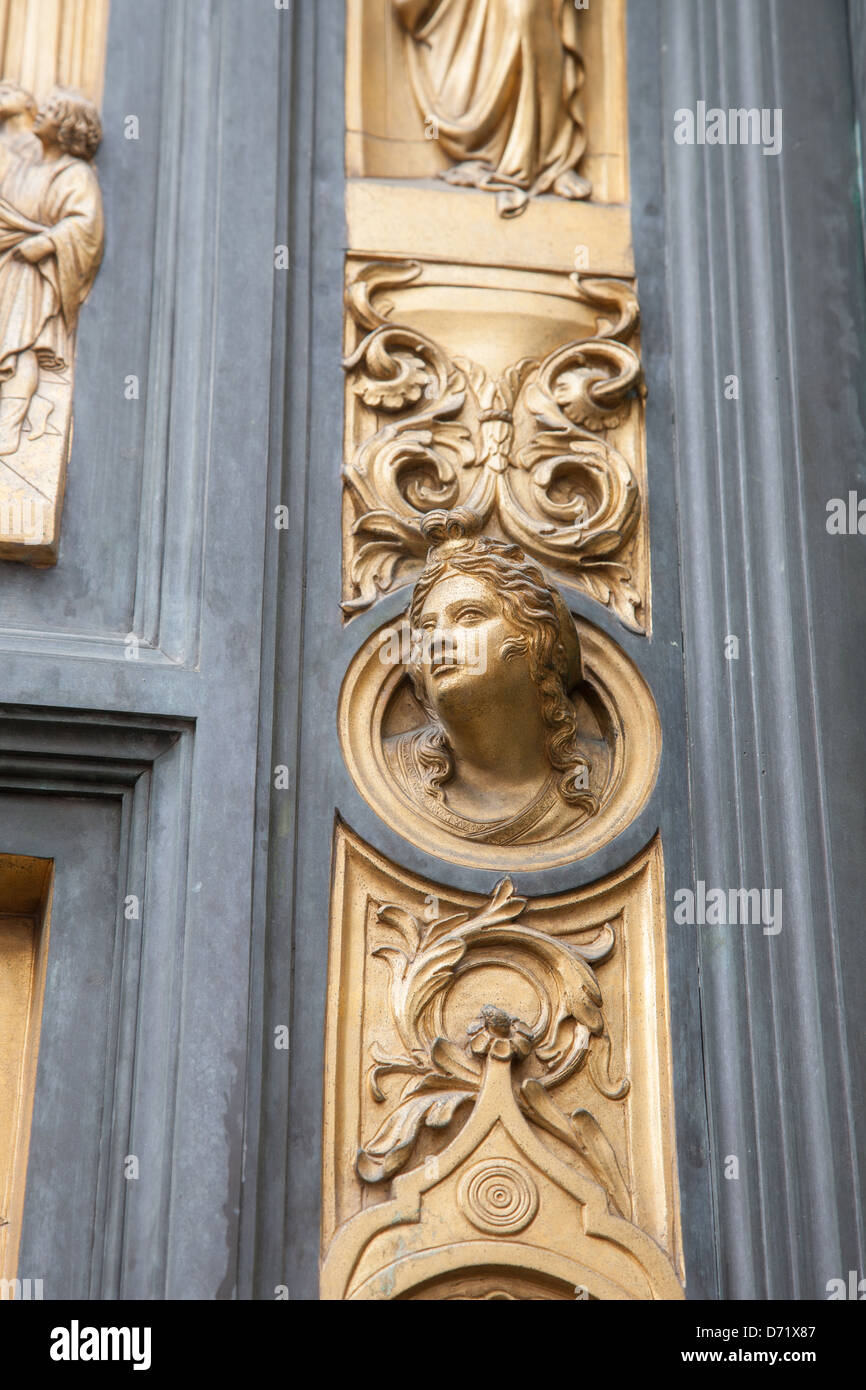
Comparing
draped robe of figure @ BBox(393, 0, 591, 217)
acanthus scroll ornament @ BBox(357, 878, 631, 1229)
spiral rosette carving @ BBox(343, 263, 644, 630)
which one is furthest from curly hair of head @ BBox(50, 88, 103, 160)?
acanthus scroll ornament @ BBox(357, 878, 631, 1229)

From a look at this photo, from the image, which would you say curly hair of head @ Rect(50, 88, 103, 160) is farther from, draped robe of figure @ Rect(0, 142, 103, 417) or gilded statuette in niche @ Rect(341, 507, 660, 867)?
gilded statuette in niche @ Rect(341, 507, 660, 867)

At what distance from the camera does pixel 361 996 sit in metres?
3.97

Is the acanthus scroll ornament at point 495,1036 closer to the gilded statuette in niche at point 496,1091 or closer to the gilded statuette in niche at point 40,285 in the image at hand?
the gilded statuette in niche at point 496,1091

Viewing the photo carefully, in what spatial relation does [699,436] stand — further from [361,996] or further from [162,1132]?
[162,1132]

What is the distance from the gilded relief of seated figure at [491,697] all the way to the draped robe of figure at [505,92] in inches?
39.9

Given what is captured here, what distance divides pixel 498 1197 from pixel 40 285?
2.30 m

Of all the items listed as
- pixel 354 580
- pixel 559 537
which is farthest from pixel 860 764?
pixel 354 580

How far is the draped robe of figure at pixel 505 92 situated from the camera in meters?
Answer: 4.75

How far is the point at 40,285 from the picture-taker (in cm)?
446

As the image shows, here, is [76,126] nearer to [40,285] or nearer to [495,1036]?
[40,285]

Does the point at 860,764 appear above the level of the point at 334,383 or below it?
below

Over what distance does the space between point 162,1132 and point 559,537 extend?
5.20 ft

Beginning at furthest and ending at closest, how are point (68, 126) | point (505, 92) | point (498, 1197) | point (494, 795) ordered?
point (505, 92)
point (68, 126)
point (494, 795)
point (498, 1197)

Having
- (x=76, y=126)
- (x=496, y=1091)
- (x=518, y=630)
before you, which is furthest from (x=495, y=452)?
(x=496, y=1091)
